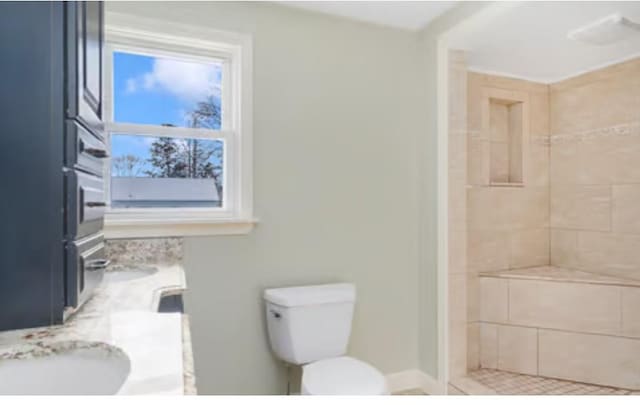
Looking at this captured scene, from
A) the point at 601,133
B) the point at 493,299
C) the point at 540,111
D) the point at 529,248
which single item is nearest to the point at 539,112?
the point at 540,111

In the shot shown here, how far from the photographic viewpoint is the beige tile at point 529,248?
302 cm

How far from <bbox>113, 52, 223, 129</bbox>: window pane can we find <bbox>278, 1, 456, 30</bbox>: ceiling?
23.3 inches

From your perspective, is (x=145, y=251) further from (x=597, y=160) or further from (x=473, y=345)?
(x=597, y=160)

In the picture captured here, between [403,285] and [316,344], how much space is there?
2.41 feet

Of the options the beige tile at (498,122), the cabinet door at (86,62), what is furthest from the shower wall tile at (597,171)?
the cabinet door at (86,62)

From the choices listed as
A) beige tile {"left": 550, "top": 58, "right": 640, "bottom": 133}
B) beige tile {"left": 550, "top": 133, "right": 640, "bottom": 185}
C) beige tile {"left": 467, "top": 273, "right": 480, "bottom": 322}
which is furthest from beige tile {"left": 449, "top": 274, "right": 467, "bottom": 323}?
beige tile {"left": 550, "top": 58, "right": 640, "bottom": 133}

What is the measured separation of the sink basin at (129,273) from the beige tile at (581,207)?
288 centimetres

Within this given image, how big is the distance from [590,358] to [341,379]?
1.80m

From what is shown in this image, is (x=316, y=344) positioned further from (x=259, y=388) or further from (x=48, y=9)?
(x=48, y=9)

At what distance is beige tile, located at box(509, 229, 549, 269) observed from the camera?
302cm

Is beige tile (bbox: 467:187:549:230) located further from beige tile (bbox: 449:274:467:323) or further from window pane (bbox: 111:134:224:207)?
window pane (bbox: 111:134:224:207)

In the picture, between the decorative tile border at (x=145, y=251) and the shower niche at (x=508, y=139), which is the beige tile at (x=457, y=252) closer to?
the shower niche at (x=508, y=139)

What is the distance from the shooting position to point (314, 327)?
80.0 inches

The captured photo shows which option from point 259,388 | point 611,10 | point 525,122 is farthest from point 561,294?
point 259,388
